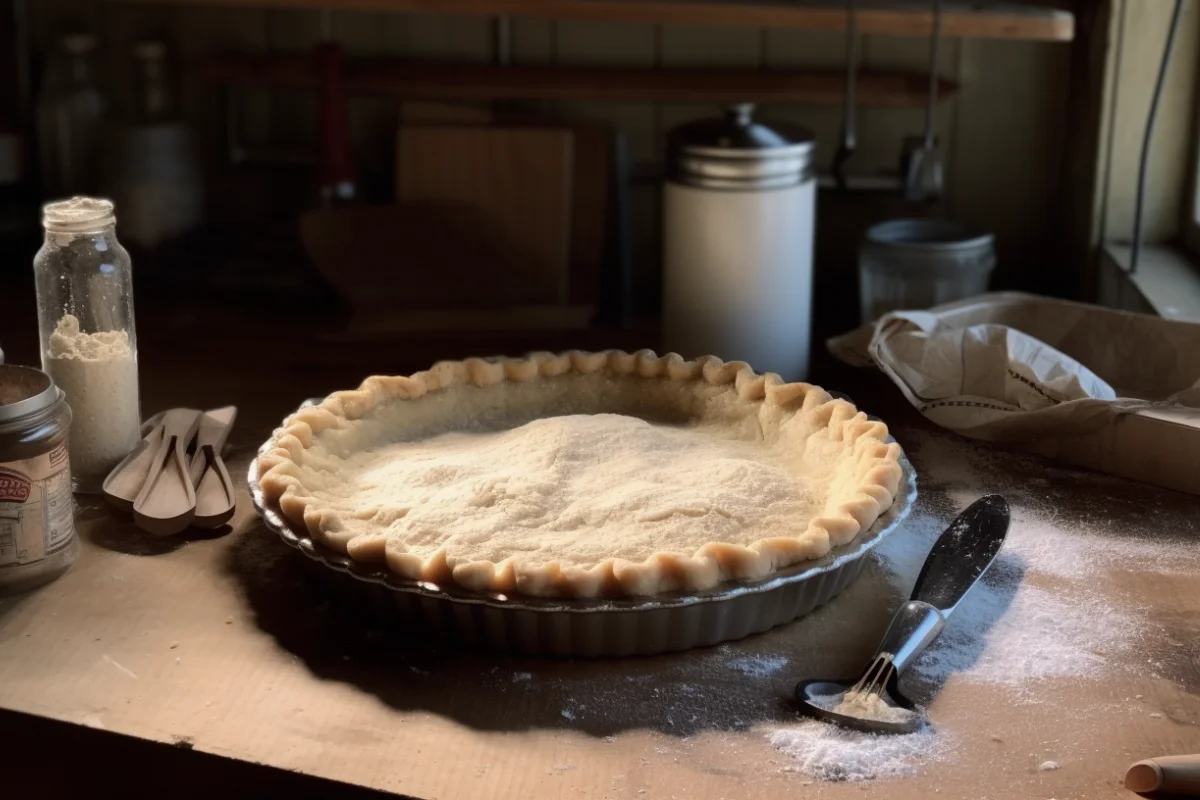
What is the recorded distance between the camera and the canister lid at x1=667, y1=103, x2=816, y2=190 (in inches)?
53.7

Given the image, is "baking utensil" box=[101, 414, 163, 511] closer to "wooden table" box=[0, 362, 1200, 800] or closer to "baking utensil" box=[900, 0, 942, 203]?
"wooden table" box=[0, 362, 1200, 800]

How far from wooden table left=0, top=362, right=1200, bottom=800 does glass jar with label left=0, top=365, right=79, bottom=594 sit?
0.03 m

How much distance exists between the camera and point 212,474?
120cm

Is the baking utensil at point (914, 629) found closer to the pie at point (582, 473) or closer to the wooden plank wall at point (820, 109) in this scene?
the pie at point (582, 473)

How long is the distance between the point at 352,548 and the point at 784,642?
0.30 metres

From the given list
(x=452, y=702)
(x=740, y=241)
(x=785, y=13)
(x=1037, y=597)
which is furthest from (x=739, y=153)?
(x=452, y=702)

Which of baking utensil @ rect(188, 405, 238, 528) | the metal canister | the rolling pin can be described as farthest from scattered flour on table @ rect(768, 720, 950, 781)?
the metal canister

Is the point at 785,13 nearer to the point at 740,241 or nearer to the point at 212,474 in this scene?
the point at 740,241

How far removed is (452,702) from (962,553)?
0.40 metres

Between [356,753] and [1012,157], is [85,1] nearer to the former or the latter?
[1012,157]

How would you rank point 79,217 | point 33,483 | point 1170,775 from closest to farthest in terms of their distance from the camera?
point 1170,775
point 33,483
point 79,217

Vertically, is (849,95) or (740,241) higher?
(849,95)

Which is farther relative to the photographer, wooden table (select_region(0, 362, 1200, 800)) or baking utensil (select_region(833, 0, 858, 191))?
baking utensil (select_region(833, 0, 858, 191))

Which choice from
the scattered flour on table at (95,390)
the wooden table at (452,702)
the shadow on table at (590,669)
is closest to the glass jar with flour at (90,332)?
the scattered flour on table at (95,390)
